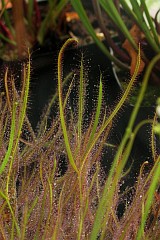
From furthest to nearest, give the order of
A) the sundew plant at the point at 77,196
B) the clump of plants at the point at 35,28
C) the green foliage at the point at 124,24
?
the clump of plants at the point at 35,28
the green foliage at the point at 124,24
the sundew plant at the point at 77,196

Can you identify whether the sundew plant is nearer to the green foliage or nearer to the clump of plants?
the green foliage

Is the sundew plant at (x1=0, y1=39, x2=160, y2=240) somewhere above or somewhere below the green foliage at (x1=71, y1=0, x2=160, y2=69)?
below

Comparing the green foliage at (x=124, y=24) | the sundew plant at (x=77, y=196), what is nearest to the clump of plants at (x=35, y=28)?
the green foliage at (x=124, y=24)

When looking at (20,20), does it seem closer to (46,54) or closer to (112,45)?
(46,54)

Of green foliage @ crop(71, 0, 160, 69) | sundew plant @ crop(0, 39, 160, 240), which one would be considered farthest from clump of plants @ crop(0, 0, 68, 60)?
sundew plant @ crop(0, 39, 160, 240)

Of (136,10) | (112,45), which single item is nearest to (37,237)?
(136,10)

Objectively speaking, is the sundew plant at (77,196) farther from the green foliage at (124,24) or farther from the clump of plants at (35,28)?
the clump of plants at (35,28)

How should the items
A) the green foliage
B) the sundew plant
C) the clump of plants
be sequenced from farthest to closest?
1. the clump of plants
2. the green foliage
3. the sundew plant

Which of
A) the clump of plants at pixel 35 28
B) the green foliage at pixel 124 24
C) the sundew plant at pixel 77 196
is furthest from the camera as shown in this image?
the clump of plants at pixel 35 28

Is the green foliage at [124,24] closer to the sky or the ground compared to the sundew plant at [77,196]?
closer to the sky

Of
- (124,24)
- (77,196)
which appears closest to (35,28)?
(124,24)

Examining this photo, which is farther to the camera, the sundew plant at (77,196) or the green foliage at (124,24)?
the green foliage at (124,24)
